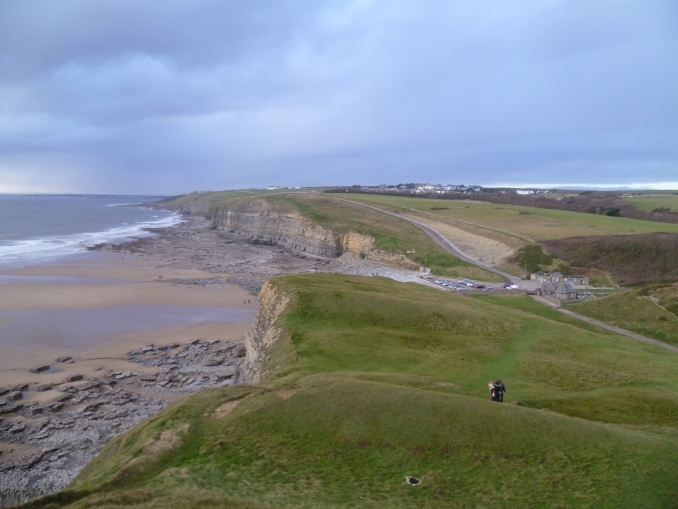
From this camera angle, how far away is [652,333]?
42438mm

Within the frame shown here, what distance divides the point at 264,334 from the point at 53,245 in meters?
101

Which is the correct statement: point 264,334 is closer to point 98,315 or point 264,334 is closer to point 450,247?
point 98,315

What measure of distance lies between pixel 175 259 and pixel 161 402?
→ 69.7 m

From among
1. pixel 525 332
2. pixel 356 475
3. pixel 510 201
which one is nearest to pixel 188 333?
pixel 525 332

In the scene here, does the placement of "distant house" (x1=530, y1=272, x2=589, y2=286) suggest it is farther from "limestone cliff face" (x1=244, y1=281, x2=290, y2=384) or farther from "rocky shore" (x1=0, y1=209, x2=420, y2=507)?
"rocky shore" (x1=0, y1=209, x2=420, y2=507)

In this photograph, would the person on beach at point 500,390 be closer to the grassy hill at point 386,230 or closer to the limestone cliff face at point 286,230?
the grassy hill at point 386,230

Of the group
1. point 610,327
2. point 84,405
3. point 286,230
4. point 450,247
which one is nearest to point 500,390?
point 84,405

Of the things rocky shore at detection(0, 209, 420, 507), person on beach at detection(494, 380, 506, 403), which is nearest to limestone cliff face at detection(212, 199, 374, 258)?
rocky shore at detection(0, 209, 420, 507)

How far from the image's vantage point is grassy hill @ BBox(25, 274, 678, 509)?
14609 mm

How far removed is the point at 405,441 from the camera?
17.4 meters

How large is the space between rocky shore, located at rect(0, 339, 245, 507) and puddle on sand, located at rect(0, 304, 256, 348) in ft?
26.7

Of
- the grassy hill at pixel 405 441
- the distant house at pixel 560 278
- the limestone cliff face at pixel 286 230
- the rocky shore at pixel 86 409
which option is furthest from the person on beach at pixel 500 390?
the limestone cliff face at pixel 286 230

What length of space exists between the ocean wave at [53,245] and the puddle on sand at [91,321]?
40168mm

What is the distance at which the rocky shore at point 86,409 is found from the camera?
24.9 m
